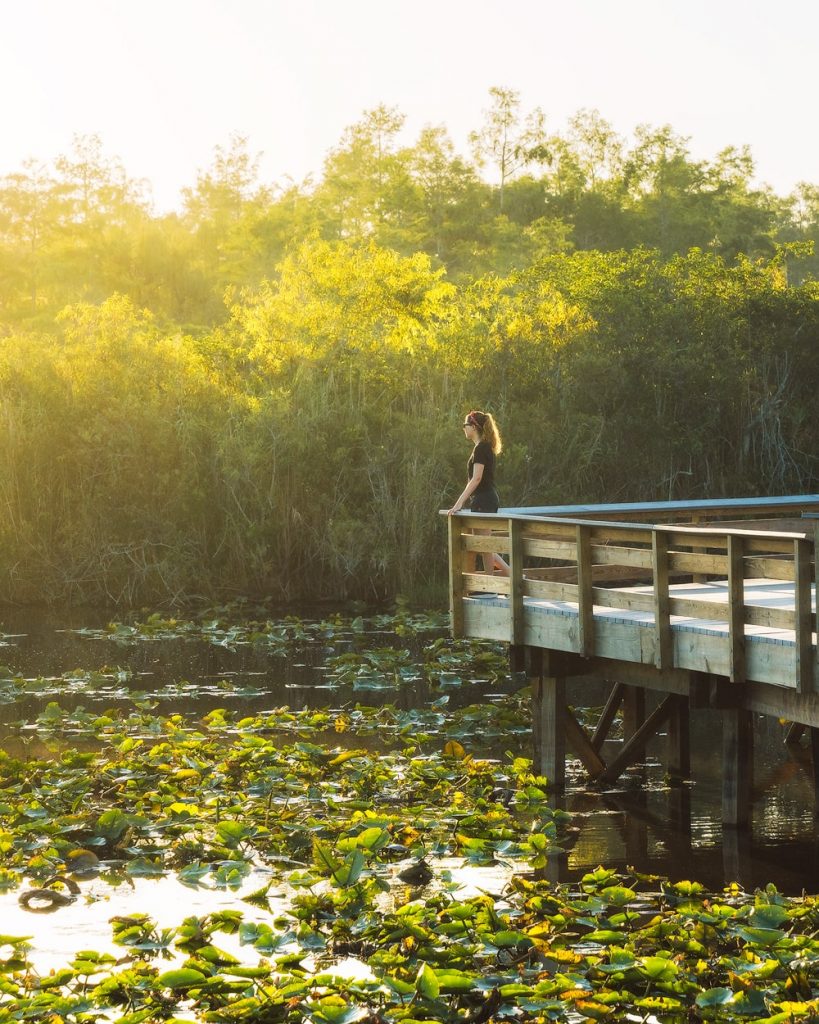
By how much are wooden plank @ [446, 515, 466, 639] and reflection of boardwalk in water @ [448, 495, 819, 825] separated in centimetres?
1

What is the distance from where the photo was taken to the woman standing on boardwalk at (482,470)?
12.1 metres

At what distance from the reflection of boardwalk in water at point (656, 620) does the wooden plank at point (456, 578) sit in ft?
0.04

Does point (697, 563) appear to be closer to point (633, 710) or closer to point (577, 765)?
point (633, 710)

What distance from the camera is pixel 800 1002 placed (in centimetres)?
589

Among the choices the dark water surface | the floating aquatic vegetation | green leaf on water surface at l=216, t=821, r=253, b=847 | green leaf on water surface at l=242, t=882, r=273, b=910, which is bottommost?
the floating aquatic vegetation

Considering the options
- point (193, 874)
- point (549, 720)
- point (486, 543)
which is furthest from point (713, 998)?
point (486, 543)

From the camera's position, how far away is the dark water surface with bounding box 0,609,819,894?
893 cm

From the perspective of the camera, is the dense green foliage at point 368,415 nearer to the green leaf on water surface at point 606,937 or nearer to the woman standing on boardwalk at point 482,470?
the woman standing on boardwalk at point 482,470

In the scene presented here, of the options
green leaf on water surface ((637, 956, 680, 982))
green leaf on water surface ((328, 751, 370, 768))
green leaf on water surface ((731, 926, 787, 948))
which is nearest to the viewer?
green leaf on water surface ((637, 956, 680, 982))

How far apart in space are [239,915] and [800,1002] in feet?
8.66

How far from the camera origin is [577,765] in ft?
38.8

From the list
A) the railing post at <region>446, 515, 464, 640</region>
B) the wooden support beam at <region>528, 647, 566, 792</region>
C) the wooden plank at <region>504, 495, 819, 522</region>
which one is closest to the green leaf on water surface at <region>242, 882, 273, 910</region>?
the wooden support beam at <region>528, 647, 566, 792</region>

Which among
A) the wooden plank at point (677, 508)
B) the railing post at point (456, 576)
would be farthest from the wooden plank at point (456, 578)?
the wooden plank at point (677, 508)

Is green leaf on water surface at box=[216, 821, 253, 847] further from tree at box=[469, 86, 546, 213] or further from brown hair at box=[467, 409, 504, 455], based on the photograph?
tree at box=[469, 86, 546, 213]
